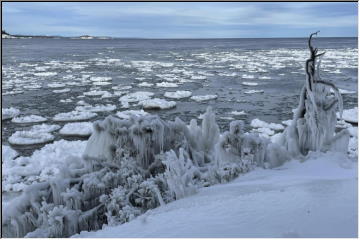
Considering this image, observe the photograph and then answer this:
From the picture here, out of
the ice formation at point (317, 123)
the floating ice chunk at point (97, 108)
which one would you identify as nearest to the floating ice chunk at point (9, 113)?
the floating ice chunk at point (97, 108)

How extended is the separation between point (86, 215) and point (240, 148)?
12.5ft

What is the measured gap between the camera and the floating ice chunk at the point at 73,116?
60.4 feet

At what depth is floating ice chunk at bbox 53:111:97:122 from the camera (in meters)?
18.4

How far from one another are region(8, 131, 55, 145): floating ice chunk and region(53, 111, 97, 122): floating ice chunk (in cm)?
249

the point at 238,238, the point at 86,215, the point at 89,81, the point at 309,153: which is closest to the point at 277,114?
the point at 309,153

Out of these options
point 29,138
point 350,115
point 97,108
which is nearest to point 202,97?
point 97,108

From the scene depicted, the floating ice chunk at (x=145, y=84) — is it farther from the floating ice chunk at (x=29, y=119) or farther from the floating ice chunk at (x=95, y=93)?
the floating ice chunk at (x=29, y=119)

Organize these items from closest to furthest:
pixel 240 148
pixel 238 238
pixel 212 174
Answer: pixel 238 238 < pixel 212 174 < pixel 240 148

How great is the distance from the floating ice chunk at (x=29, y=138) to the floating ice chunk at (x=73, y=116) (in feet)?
8.18

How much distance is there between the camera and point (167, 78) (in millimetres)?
34281

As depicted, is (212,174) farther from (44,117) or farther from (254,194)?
(44,117)

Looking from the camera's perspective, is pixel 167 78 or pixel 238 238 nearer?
pixel 238 238

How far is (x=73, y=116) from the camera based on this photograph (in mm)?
18922

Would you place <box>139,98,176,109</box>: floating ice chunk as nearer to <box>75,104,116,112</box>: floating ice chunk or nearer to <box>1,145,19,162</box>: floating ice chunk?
<box>75,104,116,112</box>: floating ice chunk
